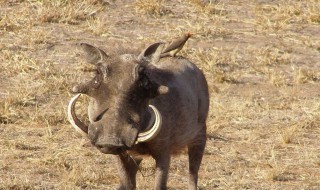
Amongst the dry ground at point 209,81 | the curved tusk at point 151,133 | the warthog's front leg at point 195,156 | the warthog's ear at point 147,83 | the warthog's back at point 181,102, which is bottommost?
the dry ground at point 209,81

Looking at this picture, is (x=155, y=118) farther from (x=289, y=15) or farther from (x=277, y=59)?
(x=289, y=15)

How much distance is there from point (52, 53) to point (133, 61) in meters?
5.27

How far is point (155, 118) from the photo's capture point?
6.60 meters

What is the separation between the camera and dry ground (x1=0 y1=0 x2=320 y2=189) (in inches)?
332

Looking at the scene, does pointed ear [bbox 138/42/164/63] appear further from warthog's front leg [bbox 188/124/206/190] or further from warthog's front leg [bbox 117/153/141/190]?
warthog's front leg [bbox 188/124/206/190]

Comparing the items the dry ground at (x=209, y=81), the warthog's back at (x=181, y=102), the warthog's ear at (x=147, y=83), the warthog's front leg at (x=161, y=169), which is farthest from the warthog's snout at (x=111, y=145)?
the dry ground at (x=209, y=81)

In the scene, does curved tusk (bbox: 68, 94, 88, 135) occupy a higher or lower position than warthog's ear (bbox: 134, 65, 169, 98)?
lower

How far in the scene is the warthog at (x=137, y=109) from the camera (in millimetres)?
6215

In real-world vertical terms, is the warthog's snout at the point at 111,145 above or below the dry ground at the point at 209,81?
above

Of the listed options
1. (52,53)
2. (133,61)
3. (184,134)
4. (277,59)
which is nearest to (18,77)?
(52,53)

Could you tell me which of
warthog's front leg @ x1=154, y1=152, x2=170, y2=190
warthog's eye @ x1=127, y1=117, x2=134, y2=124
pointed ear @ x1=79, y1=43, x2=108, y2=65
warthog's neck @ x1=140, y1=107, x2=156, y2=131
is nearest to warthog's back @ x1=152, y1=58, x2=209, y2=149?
warthog's front leg @ x1=154, y1=152, x2=170, y2=190

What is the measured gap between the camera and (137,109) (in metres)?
6.32

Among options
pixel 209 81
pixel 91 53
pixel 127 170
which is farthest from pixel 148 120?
pixel 209 81

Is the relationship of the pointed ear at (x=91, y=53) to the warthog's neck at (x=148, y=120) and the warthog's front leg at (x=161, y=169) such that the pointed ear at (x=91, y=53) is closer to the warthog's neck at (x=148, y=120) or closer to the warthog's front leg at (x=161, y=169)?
the warthog's neck at (x=148, y=120)
